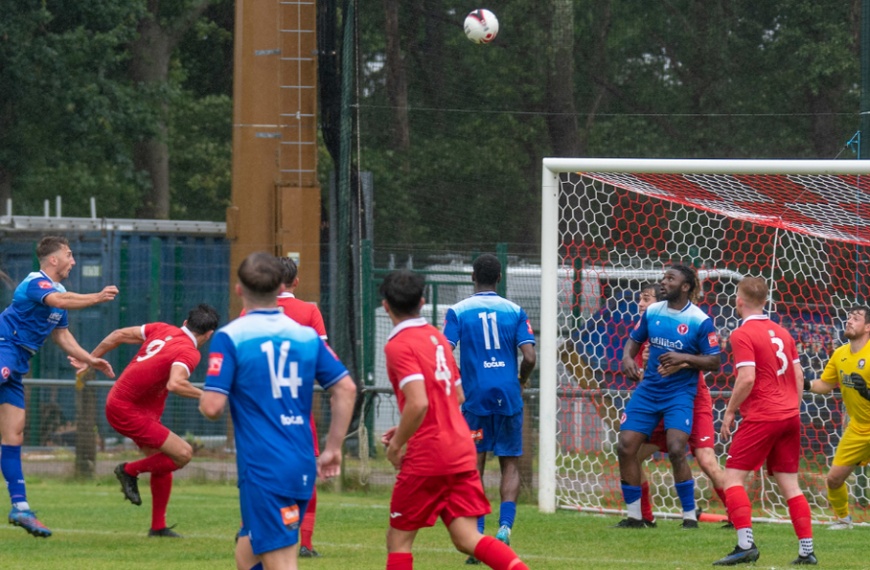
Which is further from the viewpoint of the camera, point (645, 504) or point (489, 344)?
point (645, 504)

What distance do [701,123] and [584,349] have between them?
5.04 metres

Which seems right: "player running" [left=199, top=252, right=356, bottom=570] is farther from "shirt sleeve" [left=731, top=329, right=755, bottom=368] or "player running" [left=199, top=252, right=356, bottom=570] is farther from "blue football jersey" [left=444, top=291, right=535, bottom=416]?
"shirt sleeve" [left=731, top=329, right=755, bottom=368]

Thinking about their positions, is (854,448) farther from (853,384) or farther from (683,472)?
(683,472)

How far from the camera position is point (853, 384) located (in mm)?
10055

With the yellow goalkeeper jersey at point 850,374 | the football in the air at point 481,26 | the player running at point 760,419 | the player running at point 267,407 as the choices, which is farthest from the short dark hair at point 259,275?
Result: the football in the air at point 481,26

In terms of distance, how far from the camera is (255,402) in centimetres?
575

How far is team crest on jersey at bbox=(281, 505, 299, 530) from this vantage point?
5699 mm

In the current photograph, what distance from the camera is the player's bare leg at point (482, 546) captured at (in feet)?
21.0

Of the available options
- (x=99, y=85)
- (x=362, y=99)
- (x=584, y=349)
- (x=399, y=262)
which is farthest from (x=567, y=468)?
(x=99, y=85)

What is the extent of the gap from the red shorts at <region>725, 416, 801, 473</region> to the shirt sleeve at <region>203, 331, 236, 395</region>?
4.18 metres

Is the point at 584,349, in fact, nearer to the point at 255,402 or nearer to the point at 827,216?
the point at 827,216

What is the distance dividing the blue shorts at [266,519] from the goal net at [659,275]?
5797mm

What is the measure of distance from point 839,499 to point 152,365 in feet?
18.3

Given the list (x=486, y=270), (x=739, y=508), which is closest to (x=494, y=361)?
(x=486, y=270)
